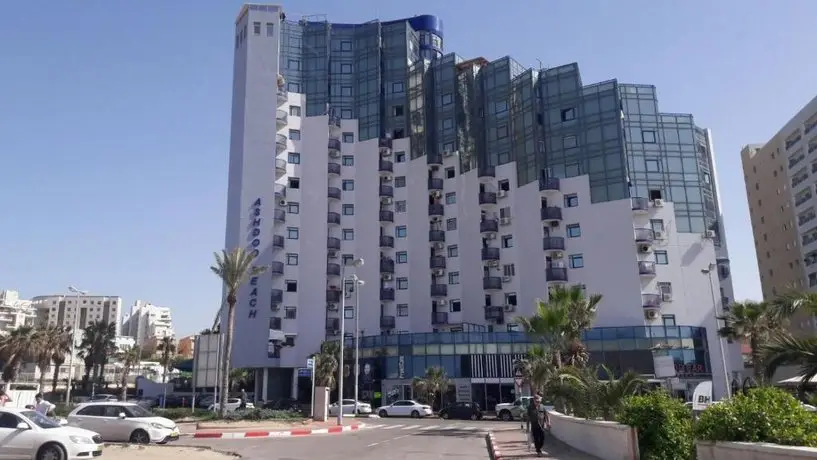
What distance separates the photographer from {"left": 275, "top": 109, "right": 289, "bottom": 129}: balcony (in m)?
72.5

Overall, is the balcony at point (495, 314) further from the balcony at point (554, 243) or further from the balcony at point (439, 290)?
the balcony at point (554, 243)

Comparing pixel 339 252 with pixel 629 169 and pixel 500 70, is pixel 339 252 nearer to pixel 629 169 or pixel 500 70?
pixel 500 70

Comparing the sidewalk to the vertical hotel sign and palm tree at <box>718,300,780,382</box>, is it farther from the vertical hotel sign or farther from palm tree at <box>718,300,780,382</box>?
the vertical hotel sign

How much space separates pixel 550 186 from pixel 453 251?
13.7m

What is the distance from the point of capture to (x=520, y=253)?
67500 millimetres

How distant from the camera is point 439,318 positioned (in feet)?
228

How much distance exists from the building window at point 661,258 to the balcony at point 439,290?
2249 centimetres

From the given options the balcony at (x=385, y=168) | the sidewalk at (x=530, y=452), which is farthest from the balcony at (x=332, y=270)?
the sidewalk at (x=530, y=452)

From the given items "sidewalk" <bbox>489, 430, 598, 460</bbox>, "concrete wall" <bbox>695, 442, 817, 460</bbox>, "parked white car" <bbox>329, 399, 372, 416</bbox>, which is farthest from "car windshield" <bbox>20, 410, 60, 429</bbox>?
"parked white car" <bbox>329, 399, 372, 416</bbox>

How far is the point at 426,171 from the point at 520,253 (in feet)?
50.8

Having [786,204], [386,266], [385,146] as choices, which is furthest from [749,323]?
[786,204]

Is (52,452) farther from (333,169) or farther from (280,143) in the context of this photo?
(333,169)

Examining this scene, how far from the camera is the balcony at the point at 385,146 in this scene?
76312 mm

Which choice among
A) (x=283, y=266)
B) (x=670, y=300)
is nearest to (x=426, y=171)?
(x=283, y=266)
